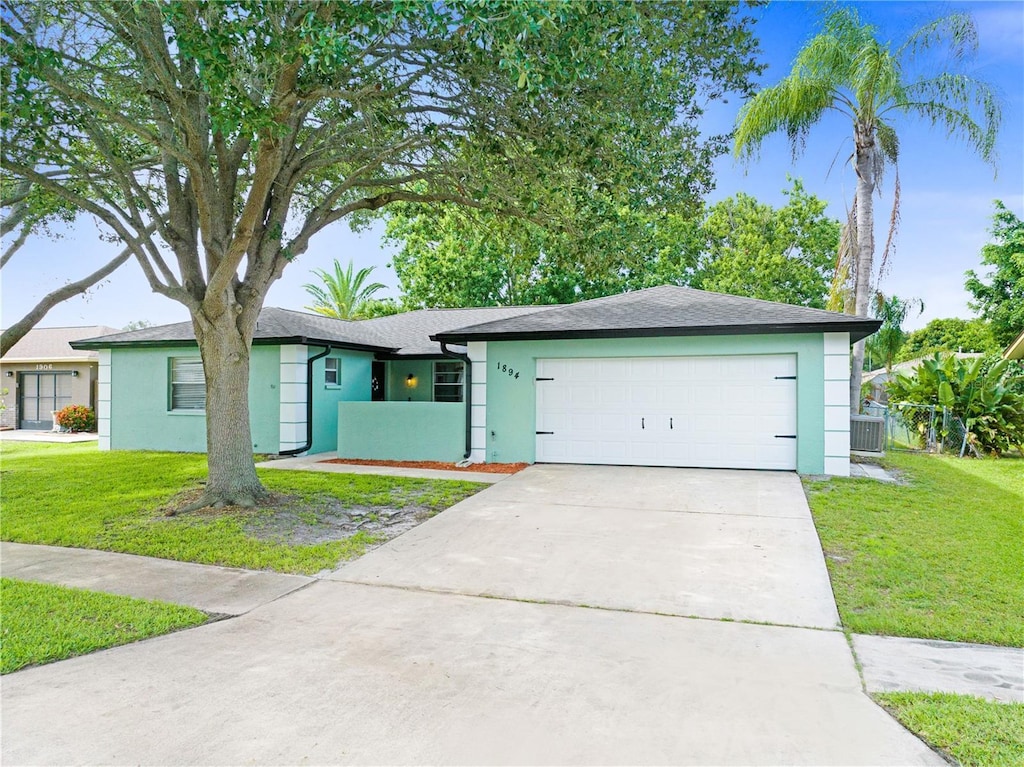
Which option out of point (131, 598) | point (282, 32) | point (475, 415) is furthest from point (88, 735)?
point (475, 415)

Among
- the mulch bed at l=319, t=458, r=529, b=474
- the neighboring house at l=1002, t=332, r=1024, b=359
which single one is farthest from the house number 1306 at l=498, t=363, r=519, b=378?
the neighboring house at l=1002, t=332, r=1024, b=359

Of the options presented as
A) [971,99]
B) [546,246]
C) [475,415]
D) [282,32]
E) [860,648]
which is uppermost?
[971,99]

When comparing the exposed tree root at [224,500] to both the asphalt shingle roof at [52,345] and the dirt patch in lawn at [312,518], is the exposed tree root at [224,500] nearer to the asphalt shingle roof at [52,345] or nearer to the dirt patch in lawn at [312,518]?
the dirt patch in lawn at [312,518]

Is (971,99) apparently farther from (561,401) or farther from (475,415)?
(475,415)

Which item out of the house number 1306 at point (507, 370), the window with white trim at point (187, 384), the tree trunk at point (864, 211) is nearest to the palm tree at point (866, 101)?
the tree trunk at point (864, 211)

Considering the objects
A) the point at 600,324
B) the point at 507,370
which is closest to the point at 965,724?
the point at 600,324

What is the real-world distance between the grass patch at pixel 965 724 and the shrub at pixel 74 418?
927 inches

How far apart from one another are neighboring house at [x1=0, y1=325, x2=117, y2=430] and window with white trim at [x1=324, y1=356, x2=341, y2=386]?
40.1 ft

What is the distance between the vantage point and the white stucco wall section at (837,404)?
970 cm

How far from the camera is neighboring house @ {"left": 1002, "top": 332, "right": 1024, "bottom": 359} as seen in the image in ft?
49.5

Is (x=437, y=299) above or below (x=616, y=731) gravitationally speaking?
above

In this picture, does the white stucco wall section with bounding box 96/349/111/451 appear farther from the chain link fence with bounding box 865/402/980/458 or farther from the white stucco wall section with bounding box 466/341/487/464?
the chain link fence with bounding box 865/402/980/458

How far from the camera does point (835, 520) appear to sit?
6961mm

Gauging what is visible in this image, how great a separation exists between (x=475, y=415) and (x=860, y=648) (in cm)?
853
